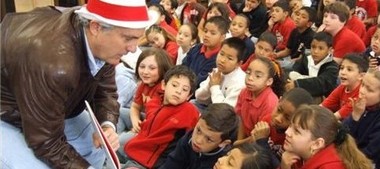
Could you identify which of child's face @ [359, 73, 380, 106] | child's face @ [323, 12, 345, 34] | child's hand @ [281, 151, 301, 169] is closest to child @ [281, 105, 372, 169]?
child's hand @ [281, 151, 301, 169]

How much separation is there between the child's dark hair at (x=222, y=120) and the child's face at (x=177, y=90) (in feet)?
0.88

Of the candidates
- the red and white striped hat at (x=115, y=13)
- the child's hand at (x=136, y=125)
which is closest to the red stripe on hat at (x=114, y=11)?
the red and white striped hat at (x=115, y=13)

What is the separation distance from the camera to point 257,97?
216 centimetres

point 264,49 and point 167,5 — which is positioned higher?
point 264,49

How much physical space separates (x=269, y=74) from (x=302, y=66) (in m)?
1.06

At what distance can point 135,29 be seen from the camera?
3.89 feet

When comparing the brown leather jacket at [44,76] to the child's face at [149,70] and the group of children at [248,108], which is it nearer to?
the group of children at [248,108]

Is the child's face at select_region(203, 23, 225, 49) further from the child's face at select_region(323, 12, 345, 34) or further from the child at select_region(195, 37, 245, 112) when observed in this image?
the child's face at select_region(323, 12, 345, 34)

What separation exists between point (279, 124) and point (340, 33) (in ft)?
5.13

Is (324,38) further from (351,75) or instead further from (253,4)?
(253,4)

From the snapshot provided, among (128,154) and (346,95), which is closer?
(128,154)

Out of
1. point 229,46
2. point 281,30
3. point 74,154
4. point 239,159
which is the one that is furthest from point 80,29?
point 281,30

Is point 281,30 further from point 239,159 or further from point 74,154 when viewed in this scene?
point 74,154

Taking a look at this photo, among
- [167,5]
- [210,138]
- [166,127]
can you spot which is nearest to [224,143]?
[210,138]
